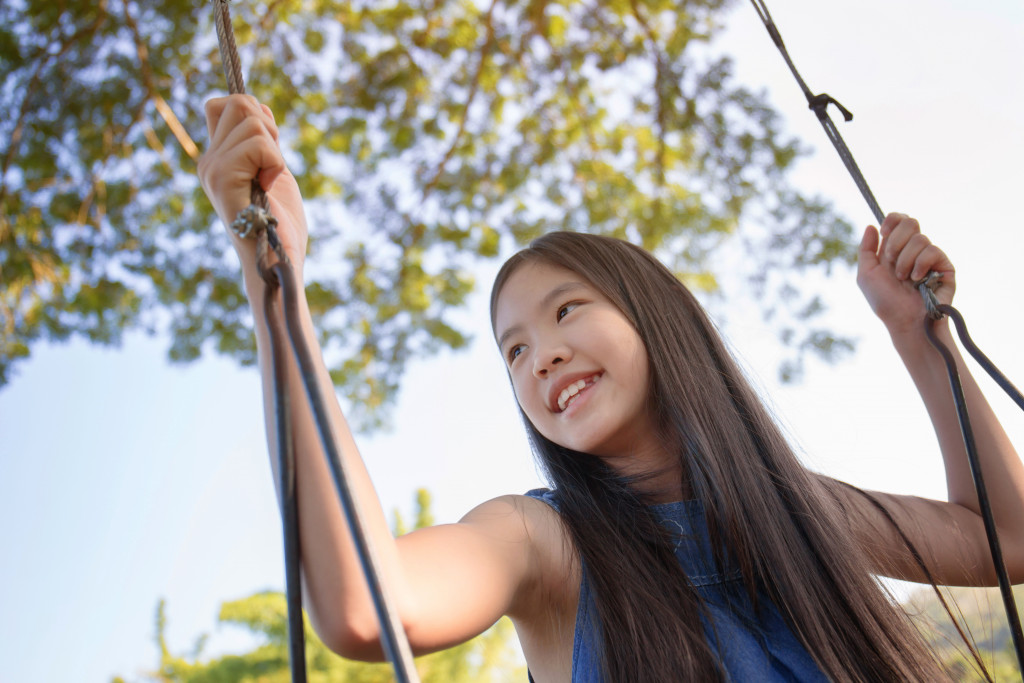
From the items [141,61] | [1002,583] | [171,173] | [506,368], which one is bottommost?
[1002,583]

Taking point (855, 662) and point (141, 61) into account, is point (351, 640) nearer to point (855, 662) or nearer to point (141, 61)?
point (855, 662)

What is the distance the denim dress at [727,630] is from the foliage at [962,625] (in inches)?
9.6

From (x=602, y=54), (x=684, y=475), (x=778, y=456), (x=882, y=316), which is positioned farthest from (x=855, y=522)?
(x=602, y=54)

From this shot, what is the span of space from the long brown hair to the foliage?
16 cm

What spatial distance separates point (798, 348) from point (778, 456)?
8.37 ft

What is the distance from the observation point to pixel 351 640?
0.68 meters

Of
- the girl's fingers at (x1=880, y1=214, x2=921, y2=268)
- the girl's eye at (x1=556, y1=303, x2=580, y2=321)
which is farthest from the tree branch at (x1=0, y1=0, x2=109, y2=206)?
the girl's fingers at (x1=880, y1=214, x2=921, y2=268)

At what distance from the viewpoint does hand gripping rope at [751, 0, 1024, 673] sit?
44.0 inches

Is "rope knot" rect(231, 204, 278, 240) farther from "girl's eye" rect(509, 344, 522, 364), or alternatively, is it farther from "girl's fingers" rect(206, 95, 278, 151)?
"girl's eye" rect(509, 344, 522, 364)

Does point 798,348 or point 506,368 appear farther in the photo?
point 798,348

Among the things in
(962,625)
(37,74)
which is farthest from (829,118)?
(37,74)

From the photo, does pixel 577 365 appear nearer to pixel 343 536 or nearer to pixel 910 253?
pixel 343 536

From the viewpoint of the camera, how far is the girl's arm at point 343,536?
2.23 feet

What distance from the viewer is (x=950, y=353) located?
1239 millimetres
